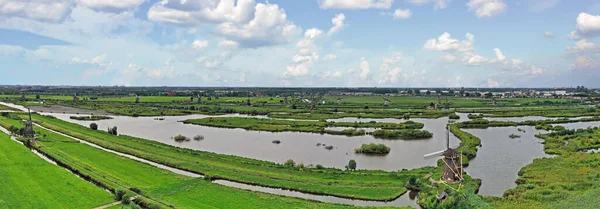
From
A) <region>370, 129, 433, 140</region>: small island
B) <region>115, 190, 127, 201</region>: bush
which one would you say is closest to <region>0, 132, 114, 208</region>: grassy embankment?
<region>115, 190, 127, 201</region>: bush

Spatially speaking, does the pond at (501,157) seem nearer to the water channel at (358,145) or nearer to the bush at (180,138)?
the water channel at (358,145)

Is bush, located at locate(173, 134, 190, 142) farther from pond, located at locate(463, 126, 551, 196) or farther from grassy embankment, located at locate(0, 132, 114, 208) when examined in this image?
pond, located at locate(463, 126, 551, 196)

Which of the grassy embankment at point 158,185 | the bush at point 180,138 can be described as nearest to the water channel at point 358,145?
the bush at point 180,138

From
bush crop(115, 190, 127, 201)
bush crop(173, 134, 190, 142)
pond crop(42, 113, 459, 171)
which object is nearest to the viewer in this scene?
bush crop(115, 190, 127, 201)

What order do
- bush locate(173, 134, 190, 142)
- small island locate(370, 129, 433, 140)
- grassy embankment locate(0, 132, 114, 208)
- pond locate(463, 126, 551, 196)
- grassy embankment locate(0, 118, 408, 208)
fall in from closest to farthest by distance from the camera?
grassy embankment locate(0, 132, 114, 208) → grassy embankment locate(0, 118, 408, 208) → pond locate(463, 126, 551, 196) → bush locate(173, 134, 190, 142) → small island locate(370, 129, 433, 140)

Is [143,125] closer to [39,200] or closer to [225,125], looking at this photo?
[225,125]

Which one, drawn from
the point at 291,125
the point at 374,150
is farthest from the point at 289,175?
the point at 291,125
